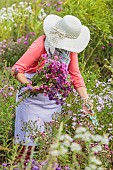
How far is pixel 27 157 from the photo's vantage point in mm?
3998

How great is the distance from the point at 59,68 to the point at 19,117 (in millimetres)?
730

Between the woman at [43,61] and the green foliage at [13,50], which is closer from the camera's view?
the woman at [43,61]

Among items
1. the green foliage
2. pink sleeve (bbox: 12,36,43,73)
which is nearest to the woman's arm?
pink sleeve (bbox: 12,36,43,73)

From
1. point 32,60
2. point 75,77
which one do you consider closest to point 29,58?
point 32,60

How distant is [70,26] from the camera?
387cm

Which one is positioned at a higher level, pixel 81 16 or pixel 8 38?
pixel 81 16

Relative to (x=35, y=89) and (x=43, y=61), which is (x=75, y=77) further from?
(x=35, y=89)

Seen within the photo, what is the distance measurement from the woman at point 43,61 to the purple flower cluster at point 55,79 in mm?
106

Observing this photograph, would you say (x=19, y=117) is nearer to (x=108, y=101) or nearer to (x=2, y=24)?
(x=108, y=101)

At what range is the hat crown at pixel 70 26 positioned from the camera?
12.7 ft

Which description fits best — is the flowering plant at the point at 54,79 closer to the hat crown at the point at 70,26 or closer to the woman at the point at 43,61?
the woman at the point at 43,61

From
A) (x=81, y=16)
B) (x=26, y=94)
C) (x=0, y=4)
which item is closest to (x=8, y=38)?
(x=81, y=16)

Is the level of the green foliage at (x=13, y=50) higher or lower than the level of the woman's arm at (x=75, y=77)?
lower

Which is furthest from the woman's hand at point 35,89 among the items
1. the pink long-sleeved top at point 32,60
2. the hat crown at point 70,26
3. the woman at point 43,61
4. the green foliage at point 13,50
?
the green foliage at point 13,50
